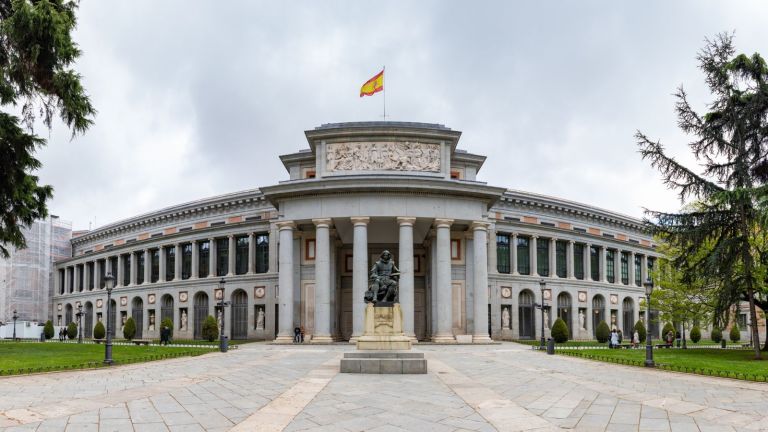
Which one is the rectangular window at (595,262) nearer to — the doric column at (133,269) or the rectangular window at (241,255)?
the rectangular window at (241,255)

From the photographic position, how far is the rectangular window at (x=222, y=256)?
6500 cm

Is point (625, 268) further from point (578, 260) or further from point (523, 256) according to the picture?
point (523, 256)

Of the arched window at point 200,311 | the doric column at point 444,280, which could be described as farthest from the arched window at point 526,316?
the arched window at point 200,311

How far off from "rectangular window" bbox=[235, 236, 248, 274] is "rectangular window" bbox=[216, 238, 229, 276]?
4.78ft

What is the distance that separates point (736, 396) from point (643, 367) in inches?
415

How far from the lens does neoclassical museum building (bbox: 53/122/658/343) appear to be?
4600cm

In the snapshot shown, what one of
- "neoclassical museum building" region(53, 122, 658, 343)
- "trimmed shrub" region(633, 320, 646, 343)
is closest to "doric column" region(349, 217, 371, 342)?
"neoclassical museum building" region(53, 122, 658, 343)

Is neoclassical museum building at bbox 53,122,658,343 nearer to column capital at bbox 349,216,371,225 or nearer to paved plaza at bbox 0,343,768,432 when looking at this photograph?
column capital at bbox 349,216,371,225

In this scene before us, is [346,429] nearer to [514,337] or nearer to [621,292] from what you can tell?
[514,337]

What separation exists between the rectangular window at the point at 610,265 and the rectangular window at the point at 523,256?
1231 cm

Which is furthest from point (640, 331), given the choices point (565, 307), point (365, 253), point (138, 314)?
point (138, 314)

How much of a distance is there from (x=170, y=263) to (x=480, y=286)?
39.2 meters

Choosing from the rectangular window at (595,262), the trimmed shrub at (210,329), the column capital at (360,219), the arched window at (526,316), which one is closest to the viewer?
the column capital at (360,219)

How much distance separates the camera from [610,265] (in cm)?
7200
